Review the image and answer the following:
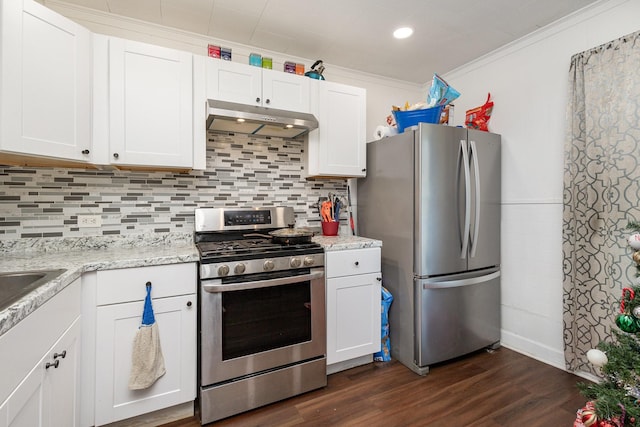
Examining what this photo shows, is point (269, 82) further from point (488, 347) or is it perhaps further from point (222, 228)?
point (488, 347)

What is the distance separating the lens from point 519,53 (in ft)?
8.16

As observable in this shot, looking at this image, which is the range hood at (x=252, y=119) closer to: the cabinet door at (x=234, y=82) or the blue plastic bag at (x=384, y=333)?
the cabinet door at (x=234, y=82)

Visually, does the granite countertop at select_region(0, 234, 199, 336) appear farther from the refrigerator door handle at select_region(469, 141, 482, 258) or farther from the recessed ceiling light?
the recessed ceiling light

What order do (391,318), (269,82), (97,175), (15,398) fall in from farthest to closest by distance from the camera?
(391,318), (269,82), (97,175), (15,398)

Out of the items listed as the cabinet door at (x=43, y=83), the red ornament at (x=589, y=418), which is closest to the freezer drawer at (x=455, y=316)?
the red ornament at (x=589, y=418)

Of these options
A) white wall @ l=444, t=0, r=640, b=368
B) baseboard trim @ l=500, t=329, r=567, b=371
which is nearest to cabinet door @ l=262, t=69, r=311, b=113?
white wall @ l=444, t=0, r=640, b=368

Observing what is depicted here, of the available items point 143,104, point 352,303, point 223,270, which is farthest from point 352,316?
point 143,104

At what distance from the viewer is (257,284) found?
70.1 inches

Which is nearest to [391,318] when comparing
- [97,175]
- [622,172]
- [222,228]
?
[222,228]

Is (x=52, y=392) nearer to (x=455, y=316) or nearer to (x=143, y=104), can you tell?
(x=143, y=104)

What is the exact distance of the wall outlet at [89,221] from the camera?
1960 mm

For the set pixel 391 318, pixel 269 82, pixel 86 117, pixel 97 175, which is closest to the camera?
pixel 86 117

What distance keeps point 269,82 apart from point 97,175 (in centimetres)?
132

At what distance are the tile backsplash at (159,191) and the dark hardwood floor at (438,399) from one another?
1.32m
